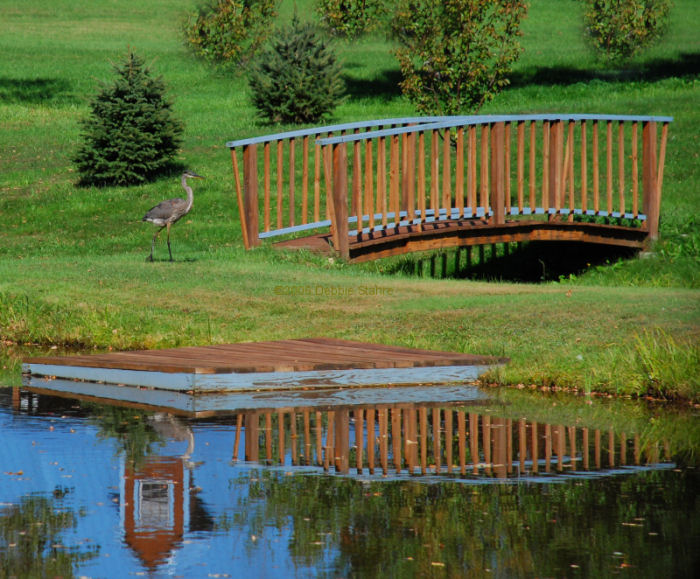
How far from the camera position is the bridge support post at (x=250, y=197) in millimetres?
18703

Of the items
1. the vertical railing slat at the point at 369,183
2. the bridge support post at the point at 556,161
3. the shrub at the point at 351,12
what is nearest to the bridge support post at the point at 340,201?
the vertical railing slat at the point at 369,183

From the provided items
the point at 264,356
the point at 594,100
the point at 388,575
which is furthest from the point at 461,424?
the point at 594,100

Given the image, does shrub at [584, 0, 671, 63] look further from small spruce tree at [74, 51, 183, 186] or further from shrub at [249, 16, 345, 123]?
small spruce tree at [74, 51, 183, 186]

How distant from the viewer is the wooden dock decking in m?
11.3

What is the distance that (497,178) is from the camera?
1973 centimetres

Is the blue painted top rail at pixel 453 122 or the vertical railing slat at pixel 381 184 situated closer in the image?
the blue painted top rail at pixel 453 122

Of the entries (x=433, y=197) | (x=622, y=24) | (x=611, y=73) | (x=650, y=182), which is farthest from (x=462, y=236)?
(x=611, y=73)

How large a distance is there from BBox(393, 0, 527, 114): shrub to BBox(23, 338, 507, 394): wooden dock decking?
16.8 m

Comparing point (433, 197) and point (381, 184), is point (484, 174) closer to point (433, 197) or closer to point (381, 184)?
point (433, 197)

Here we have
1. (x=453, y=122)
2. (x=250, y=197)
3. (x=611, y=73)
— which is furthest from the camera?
(x=611, y=73)

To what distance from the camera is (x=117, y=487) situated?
7.75m

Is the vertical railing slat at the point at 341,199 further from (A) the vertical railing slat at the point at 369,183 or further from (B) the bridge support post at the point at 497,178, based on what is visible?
(B) the bridge support post at the point at 497,178

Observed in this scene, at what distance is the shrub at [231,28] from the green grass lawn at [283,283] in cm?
314

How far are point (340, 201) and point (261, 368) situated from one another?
736 cm
